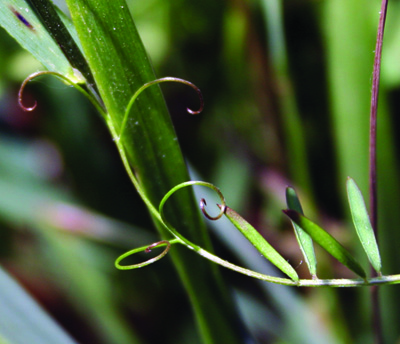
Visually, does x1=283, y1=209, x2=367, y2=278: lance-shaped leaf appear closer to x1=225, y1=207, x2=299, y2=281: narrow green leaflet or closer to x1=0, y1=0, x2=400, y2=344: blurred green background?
x1=225, y1=207, x2=299, y2=281: narrow green leaflet

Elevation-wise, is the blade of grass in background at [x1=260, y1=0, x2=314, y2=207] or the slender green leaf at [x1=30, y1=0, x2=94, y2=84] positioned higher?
the slender green leaf at [x1=30, y1=0, x2=94, y2=84]

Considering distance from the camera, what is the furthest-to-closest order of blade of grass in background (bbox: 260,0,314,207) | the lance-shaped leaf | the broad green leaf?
blade of grass in background (bbox: 260,0,314,207)
the broad green leaf
the lance-shaped leaf

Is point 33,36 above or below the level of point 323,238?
above

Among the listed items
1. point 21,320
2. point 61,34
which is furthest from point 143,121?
point 21,320

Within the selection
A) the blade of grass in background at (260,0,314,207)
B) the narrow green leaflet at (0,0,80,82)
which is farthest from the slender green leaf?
the blade of grass in background at (260,0,314,207)

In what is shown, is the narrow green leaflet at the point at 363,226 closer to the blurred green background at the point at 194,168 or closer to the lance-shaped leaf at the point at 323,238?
the lance-shaped leaf at the point at 323,238

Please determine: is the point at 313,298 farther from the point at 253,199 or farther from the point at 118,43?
the point at 118,43

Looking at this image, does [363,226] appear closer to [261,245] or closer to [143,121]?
[261,245]

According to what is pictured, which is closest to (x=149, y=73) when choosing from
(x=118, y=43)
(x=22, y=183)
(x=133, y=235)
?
(x=118, y=43)
